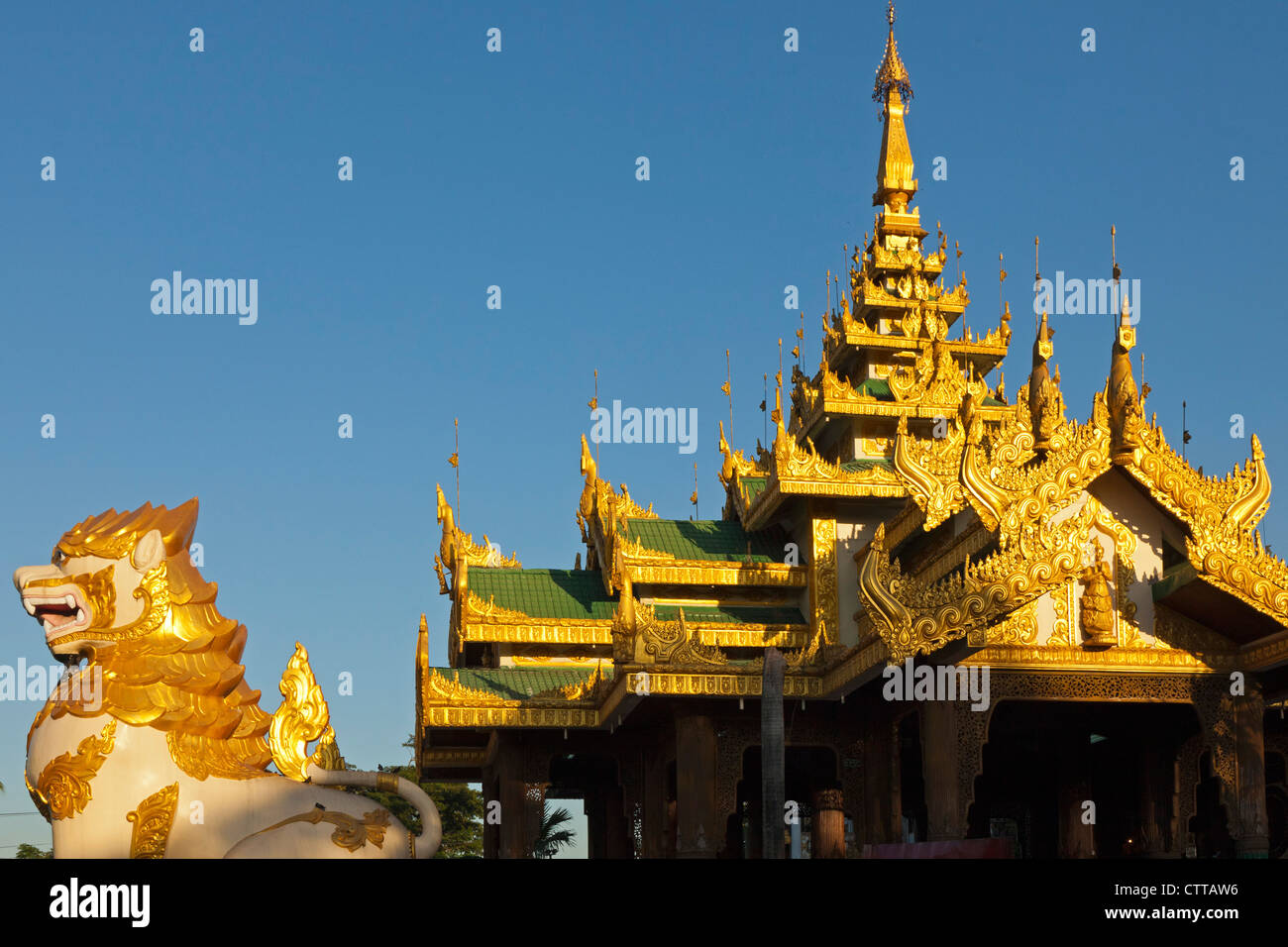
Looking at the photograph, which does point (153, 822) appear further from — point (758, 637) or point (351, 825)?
point (758, 637)

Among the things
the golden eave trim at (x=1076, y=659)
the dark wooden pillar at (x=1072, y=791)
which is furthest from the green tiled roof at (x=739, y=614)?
the golden eave trim at (x=1076, y=659)

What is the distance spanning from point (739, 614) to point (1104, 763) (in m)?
6.27

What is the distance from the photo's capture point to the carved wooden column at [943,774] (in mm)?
20281

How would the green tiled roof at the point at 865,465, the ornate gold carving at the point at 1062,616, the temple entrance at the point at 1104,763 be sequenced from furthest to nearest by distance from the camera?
the green tiled roof at the point at 865,465, the temple entrance at the point at 1104,763, the ornate gold carving at the point at 1062,616

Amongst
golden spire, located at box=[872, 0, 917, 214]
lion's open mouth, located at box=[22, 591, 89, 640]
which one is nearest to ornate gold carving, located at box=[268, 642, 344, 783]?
lion's open mouth, located at box=[22, 591, 89, 640]

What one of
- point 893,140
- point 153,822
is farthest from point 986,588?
point 893,140

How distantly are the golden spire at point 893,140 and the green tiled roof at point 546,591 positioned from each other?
10.7 meters

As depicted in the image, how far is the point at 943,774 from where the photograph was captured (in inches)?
810

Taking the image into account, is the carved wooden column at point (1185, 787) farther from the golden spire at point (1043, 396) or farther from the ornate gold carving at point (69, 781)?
the ornate gold carving at point (69, 781)

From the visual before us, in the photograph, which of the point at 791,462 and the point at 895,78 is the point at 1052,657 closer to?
the point at 791,462

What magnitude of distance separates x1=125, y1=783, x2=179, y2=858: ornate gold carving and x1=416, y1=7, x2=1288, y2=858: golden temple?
6480 mm

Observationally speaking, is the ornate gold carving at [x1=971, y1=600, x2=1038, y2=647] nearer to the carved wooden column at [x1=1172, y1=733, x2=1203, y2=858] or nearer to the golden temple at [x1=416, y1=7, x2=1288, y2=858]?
the golden temple at [x1=416, y1=7, x2=1288, y2=858]
